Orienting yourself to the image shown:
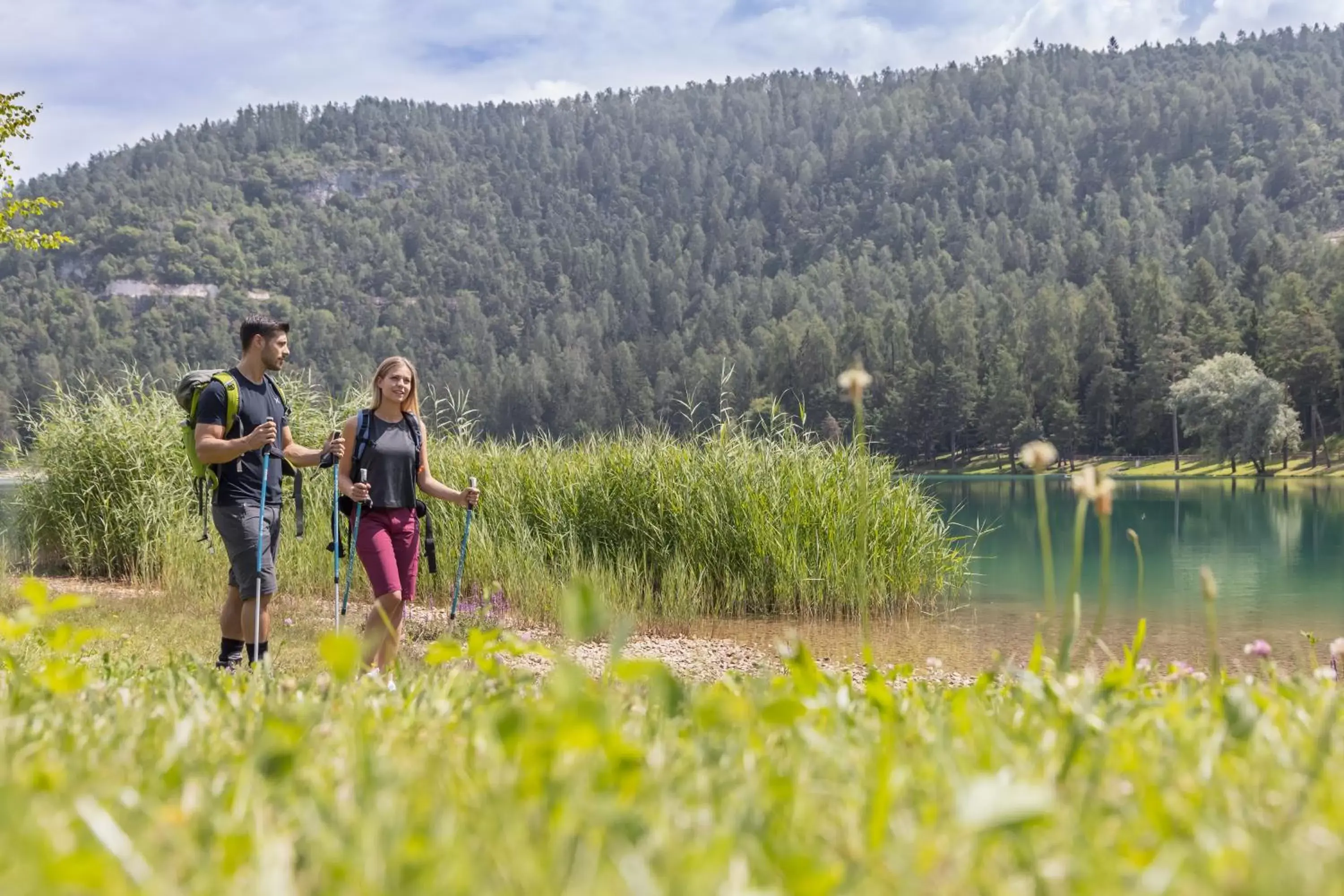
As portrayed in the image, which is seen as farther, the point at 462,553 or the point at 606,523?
the point at 606,523

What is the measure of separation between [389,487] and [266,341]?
106 centimetres

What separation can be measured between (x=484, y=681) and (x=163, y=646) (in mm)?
6325

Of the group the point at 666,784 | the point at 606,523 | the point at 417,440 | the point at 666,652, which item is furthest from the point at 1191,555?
the point at 666,784

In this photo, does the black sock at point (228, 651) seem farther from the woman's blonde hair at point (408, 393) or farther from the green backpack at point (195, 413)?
the woman's blonde hair at point (408, 393)

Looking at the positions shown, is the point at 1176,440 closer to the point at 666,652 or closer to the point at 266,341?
the point at 666,652

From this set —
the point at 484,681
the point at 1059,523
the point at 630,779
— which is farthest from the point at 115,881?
the point at 1059,523

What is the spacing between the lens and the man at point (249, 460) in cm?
600

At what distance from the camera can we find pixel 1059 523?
35.2 m

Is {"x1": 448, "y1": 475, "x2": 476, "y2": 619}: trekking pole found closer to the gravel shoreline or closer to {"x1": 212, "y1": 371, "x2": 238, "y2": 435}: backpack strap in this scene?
the gravel shoreline

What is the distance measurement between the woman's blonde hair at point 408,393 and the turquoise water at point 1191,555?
5.16m

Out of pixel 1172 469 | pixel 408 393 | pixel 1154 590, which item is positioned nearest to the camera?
pixel 408 393

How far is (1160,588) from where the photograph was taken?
1820 cm

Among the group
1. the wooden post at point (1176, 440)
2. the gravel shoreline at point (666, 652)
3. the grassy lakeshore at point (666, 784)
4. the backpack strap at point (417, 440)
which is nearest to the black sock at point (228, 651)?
the backpack strap at point (417, 440)

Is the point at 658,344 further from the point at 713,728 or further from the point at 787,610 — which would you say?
the point at 713,728
